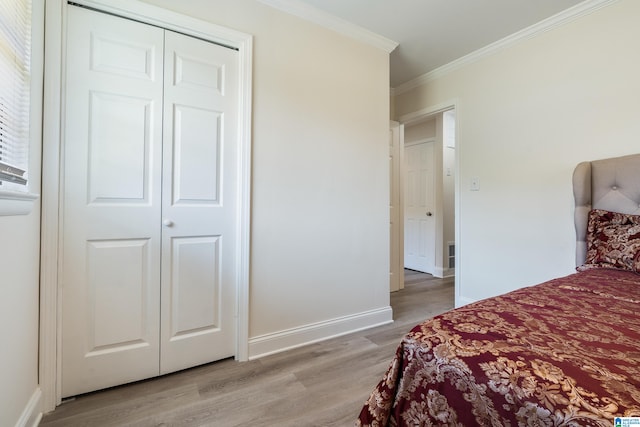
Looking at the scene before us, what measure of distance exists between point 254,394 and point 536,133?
2.69 m

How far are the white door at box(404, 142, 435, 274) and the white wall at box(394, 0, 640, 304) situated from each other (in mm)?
1639

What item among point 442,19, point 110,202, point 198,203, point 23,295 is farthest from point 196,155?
point 442,19

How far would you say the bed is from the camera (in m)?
0.53

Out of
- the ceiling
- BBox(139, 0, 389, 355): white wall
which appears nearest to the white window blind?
BBox(139, 0, 389, 355): white wall

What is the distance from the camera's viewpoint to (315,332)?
7.07 ft

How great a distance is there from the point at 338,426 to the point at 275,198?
1319mm

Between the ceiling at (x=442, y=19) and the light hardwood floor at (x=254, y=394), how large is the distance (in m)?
2.42

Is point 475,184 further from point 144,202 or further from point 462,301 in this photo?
point 144,202

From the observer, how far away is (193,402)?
1.47 m

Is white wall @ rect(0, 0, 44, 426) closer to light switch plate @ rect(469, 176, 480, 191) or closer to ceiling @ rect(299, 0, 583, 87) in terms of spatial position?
ceiling @ rect(299, 0, 583, 87)

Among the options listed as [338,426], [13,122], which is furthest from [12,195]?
[338,426]

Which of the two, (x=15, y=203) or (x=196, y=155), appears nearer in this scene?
(x=15, y=203)

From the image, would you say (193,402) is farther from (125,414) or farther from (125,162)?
(125,162)

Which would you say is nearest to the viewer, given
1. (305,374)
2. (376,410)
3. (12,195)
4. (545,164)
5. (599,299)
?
(376,410)
